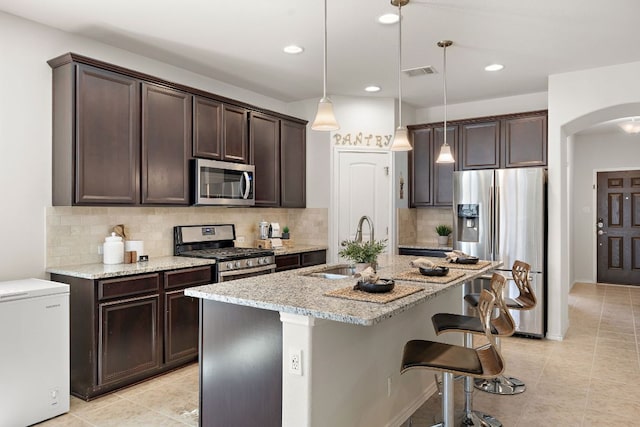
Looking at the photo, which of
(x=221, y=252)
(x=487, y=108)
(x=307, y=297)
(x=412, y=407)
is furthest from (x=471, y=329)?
(x=487, y=108)

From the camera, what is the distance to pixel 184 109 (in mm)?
4070

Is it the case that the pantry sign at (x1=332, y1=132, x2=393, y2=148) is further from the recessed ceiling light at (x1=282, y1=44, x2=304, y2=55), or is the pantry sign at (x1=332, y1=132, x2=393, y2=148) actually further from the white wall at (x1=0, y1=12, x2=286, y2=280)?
the white wall at (x1=0, y1=12, x2=286, y2=280)

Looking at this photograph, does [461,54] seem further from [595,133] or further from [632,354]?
[595,133]

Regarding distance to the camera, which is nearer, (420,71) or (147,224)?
(147,224)

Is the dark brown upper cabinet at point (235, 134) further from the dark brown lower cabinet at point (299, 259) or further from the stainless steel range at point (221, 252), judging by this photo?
the dark brown lower cabinet at point (299, 259)

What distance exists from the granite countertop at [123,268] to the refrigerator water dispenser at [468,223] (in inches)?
116

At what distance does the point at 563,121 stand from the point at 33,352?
5146mm

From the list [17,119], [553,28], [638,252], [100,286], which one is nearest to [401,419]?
[100,286]

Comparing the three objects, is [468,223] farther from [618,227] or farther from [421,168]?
[618,227]

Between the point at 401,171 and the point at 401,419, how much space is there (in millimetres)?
3597

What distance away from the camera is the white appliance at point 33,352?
2.69 metres

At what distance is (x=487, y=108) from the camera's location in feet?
18.7

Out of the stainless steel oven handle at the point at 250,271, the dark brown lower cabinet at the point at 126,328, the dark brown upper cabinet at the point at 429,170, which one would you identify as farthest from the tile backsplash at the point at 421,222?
the dark brown lower cabinet at the point at 126,328

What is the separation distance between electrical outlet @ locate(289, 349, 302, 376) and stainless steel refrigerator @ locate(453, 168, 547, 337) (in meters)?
3.48
